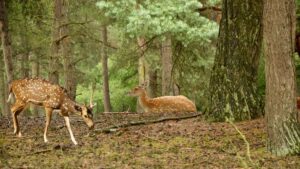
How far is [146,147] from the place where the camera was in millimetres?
9398

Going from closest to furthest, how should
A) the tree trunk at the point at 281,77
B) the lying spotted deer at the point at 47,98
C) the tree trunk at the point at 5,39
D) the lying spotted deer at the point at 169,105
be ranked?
the tree trunk at the point at 281,77 < the lying spotted deer at the point at 47,98 < the tree trunk at the point at 5,39 < the lying spotted deer at the point at 169,105

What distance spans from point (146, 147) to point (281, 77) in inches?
104

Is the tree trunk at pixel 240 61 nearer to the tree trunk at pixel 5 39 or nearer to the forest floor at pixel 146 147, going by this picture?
the forest floor at pixel 146 147

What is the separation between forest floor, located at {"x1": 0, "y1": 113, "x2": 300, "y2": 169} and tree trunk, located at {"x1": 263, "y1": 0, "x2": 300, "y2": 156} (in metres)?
0.30

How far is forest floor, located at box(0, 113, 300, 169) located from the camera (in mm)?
8133

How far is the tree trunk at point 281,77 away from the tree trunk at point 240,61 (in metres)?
2.56

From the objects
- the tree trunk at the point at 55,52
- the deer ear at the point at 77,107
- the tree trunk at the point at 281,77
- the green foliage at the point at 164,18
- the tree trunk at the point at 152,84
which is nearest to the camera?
the tree trunk at the point at 281,77

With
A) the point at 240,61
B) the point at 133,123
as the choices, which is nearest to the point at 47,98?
the point at 133,123

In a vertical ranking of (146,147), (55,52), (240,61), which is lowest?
(146,147)

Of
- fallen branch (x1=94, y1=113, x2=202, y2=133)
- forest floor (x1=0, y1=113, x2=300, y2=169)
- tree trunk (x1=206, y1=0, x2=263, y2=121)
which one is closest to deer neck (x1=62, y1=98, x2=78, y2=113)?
forest floor (x1=0, y1=113, x2=300, y2=169)

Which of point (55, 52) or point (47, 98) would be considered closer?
point (47, 98)

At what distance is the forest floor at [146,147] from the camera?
8133 mm

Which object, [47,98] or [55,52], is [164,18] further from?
[47,98]

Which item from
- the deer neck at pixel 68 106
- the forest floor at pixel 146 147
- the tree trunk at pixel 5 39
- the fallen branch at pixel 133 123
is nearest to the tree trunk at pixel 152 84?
the tree trunk at pixel 5 39
